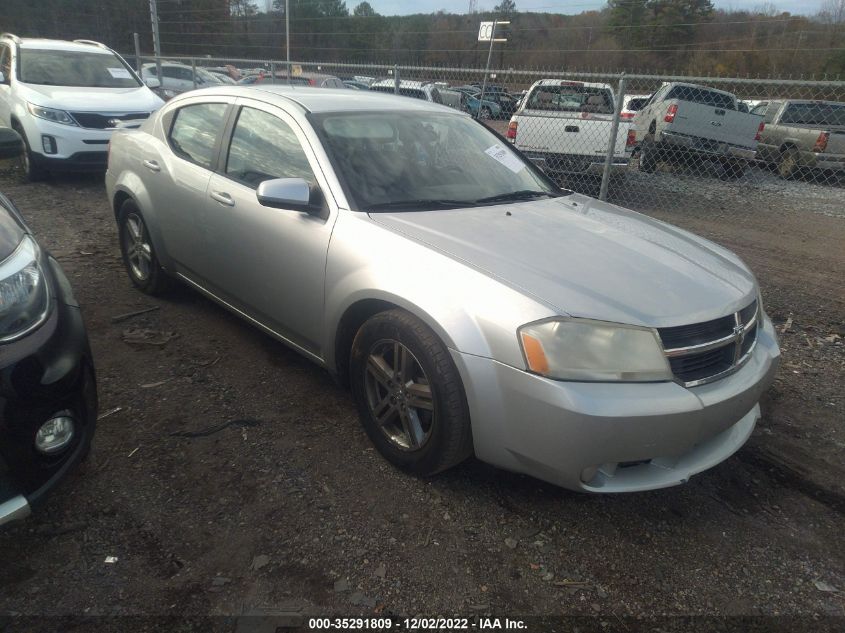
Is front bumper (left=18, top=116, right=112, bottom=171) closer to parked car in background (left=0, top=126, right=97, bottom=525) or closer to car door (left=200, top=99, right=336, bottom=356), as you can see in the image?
car door (left=200, top=99, right=336, bottom=356)

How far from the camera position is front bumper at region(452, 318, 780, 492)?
220cm

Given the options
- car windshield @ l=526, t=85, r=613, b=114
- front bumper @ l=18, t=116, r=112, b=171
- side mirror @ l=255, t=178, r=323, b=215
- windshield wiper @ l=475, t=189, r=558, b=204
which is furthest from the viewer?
car windshield @ l=526, t=85, r=613, b=114

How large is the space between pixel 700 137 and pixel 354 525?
11.1m

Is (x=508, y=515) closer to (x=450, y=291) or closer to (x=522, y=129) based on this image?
(x=450, y=291)

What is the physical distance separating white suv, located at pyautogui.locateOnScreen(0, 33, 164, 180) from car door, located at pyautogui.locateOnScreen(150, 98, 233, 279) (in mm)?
4238

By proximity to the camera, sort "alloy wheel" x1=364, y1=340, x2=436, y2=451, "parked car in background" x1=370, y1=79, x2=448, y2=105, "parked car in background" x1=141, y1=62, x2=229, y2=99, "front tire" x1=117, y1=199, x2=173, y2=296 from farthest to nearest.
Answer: "parked car in background" x1=141, y1=62, x2=229, y2=99, "parked car in background" x1=370, y1=79, x2=448, y2=105, "front tire" x1=117, y1=199, x2=173, y2=296, "alloy wheel" x1=364, y1=340, x2=436, y2=451

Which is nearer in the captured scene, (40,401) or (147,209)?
(40,401)

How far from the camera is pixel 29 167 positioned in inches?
335

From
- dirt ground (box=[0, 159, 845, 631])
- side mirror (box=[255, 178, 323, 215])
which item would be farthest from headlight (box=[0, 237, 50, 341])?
side mirror (box=[255, 178, 323, 215])

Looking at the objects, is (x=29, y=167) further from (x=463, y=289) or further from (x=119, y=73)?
(x=463, y=289)

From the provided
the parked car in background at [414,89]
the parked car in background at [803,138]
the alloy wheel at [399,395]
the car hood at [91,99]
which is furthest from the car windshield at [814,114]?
the alloy wheel at [399,395]

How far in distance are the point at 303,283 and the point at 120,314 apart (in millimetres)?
2024

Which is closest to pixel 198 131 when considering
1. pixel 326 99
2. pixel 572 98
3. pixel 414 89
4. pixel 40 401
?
pixel 326 99

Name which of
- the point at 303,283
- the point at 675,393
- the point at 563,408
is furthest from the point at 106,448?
the point at 675,393
